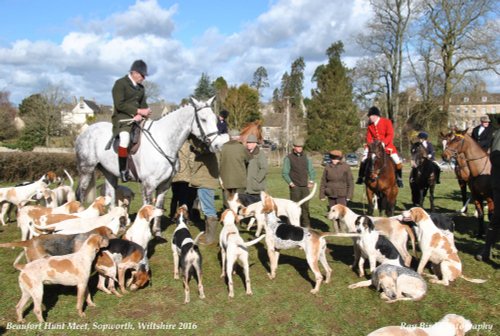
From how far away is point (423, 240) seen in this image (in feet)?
20.0

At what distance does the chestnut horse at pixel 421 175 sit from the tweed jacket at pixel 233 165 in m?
6.56

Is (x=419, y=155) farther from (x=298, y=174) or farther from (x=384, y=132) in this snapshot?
(x=298, y=174)

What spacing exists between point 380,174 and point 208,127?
13.7ft

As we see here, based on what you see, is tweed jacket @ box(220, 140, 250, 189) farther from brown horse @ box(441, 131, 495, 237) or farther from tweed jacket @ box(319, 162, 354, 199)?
brown horse @ box(441, 131, 495, 237)

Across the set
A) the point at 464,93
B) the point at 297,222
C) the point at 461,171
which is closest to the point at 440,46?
the point at 464,93

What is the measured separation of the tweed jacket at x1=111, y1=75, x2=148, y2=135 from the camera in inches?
294

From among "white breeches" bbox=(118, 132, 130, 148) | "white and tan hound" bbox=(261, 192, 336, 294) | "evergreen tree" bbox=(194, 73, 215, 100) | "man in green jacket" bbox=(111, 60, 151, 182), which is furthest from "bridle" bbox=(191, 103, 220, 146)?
"evergreen tree" bbox=(194, 73, 215, 100)

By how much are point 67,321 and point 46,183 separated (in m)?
6.66

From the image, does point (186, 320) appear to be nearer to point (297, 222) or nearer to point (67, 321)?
point (67, 321)

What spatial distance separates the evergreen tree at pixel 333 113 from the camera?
46.9m

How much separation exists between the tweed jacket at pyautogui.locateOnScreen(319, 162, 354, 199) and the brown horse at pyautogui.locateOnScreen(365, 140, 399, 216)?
2.65 feet

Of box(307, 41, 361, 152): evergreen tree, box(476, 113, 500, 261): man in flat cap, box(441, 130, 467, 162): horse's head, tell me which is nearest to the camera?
box(476, 113, 500, 261): man in flat cap

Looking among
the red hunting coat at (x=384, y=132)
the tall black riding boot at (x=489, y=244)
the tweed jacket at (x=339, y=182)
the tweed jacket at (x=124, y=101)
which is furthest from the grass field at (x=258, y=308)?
the red hunting coat at (x=384, y=132)

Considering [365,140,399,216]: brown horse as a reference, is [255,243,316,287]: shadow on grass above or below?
below
